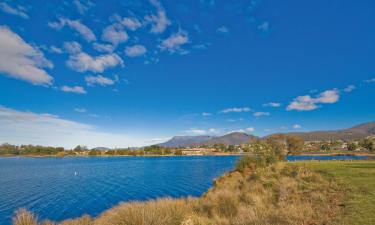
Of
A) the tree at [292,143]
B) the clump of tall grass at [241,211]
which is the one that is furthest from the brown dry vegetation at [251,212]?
the tree at [292,143]

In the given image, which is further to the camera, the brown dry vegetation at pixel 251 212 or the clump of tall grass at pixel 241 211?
the clump of tall grass at pixel 241 211

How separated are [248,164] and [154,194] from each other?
13.0m

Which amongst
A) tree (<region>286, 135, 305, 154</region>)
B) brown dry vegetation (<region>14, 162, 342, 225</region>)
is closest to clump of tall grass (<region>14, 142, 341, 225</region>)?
brown dry vegetation (<region>14, 162, 342, 225</region>)

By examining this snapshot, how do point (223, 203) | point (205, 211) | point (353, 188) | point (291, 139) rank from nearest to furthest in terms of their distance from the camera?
point (353, 188)
point (205, 211)
point (223, 203)
point (291, 139)

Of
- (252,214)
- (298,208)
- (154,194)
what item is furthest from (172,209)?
(154,194)

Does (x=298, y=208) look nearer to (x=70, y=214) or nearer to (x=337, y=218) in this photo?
(x=337, y=218)

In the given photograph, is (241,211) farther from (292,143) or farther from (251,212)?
(292,143)

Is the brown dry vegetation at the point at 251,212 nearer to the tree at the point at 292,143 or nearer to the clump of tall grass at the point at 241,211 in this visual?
the clump of tall grass at the point at 241,211

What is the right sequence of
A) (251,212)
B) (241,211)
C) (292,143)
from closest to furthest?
1. (251,212)
2. (241,211)
3. (292,143)

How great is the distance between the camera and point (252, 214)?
32.6 ft

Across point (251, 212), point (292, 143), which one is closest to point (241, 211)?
point (251, 212)

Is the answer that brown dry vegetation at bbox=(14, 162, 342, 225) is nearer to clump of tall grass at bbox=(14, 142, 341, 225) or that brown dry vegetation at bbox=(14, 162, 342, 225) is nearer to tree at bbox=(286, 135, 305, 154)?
clump of tall grass at bbox=(14, 142, 341, 225)

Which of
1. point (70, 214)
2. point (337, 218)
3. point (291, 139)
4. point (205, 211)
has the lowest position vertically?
point (70, 214)

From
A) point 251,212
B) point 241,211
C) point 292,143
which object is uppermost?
point 292,143
